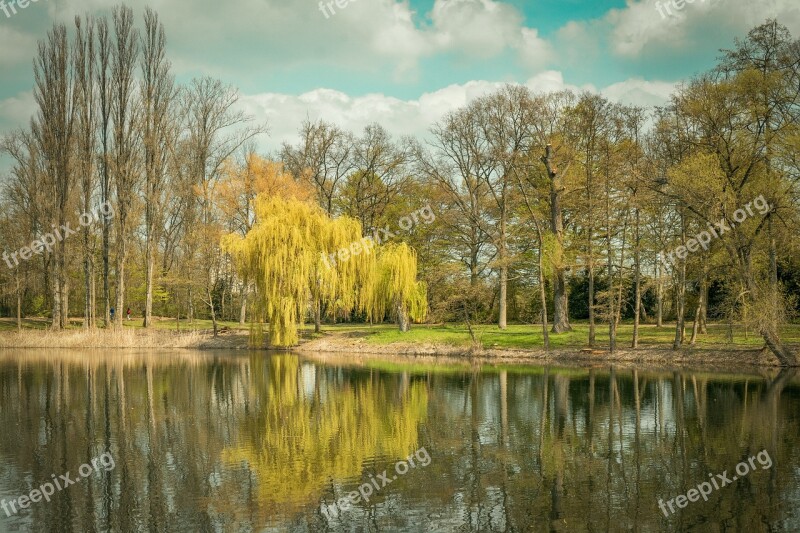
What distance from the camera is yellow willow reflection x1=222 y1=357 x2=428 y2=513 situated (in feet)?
35.7

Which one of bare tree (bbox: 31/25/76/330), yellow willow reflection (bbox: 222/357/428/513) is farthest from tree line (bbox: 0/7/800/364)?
yellow willow reflection (bbox: 222/357/428/513)

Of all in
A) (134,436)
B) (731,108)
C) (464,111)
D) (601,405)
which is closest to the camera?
(134,436)

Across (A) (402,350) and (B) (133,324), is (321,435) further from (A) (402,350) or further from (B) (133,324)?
(B) (133,324)

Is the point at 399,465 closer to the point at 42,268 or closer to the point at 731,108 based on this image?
the point at 731,108

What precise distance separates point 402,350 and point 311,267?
21.1 ft

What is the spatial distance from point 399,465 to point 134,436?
609 centimetres

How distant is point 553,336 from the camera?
34344 mm

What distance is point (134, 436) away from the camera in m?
14.3

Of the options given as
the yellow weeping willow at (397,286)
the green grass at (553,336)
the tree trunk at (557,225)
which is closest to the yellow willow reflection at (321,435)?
the green grass at (553,336)

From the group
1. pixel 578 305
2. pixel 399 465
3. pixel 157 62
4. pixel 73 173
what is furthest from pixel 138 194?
pixel 399 465

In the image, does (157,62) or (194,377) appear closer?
(194,377)

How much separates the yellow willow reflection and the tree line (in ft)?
43.5

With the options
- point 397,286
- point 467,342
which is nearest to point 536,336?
point 467,342

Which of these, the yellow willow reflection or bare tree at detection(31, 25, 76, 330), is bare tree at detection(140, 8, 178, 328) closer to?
bare tree at detection(31, 25, 76, 330)
